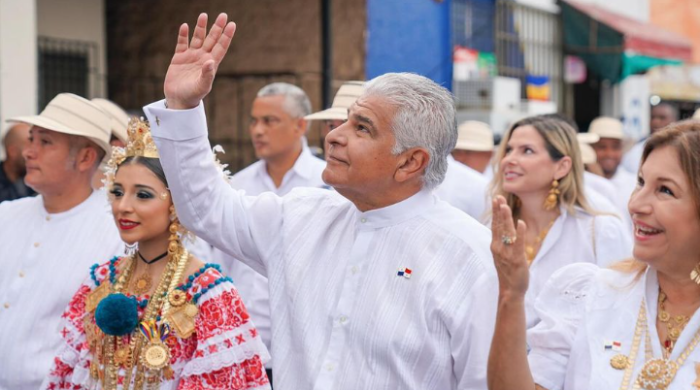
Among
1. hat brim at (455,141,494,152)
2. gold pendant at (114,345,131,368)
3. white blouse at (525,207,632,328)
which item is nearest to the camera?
gold pendant at (114,345,131,368)

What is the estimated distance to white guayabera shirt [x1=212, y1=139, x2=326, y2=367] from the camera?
5785mm

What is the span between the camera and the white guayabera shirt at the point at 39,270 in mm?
4387

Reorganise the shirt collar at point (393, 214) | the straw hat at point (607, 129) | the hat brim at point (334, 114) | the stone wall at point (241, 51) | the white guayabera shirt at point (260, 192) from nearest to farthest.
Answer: the shirt collar at point (393, 214) → the white guayabera shirt at point (260, 192) → the hat brim at point (334, 114) → the straw hat at point (607, 129) → the stone wall at point (241, 51)

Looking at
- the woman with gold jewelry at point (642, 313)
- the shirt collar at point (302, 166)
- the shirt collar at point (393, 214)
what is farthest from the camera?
the shirt collar at point (302, 166)

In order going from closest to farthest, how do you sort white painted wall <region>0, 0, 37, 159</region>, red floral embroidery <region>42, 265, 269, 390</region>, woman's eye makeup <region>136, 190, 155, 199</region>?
1. red floral embroidery <region>42, 265, 269, 390</region>
2. woman's eye makeup <region>136, 190, 155, 199</region>
3. white painted wall <region>0, 0, 37, 159</region>

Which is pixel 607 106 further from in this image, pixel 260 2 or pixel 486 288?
pixel 486 288

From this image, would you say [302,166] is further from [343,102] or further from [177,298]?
[177,298]

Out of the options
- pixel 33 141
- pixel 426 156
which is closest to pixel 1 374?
pixel 33 141

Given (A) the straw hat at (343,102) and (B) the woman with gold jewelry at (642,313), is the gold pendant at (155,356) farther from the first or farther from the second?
(A) the straw hat at (343,102)

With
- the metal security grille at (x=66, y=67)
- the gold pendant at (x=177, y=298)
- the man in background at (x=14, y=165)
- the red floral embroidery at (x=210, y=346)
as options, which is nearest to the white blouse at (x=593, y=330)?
the red floral embroidery at (x=210, y=346)

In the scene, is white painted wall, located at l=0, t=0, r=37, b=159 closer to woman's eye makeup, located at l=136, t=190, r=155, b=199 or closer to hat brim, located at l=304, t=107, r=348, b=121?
hat brim, located at l=304, t=107, r=348, b=121

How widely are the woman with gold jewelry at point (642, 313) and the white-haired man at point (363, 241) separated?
0.27 m

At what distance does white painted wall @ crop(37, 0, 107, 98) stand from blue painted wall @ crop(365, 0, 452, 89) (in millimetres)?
3802

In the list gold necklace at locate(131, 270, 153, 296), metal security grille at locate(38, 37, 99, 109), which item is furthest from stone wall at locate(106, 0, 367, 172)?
gold necklace at locate(131, 270, 153, 296)
